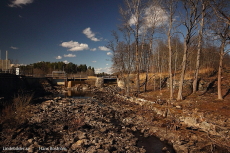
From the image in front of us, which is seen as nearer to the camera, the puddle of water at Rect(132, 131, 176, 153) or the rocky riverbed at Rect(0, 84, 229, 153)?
the rocky riverbed at Rect(0, 84, 229, 153)

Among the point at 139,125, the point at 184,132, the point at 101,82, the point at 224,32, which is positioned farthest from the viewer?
the point at 101,82

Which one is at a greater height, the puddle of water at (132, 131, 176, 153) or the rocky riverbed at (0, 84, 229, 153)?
the rocky riverbed at (0, 84, 229, 153)

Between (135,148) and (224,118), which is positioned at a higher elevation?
(224,118)

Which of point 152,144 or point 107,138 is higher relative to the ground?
point 107,138

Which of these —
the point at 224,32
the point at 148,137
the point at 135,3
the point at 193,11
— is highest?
the point at 135,3

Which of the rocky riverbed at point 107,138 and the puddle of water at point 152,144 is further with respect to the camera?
the puddle of water at point 152,144

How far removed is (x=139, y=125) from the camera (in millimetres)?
8867

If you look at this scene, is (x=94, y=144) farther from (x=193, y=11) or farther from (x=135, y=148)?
(x=193, y=11)

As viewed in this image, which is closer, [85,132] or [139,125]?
[85,132]

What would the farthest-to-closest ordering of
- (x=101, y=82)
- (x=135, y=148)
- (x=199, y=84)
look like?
(x=101, y=82)
(x=199, y=84)
(x=135, y=148)

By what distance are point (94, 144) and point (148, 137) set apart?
2996 millimetres

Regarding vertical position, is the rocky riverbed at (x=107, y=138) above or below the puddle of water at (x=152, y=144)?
above

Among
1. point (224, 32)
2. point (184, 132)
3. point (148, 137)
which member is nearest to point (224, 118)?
point (184, 132)

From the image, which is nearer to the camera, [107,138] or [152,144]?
[152,144]
